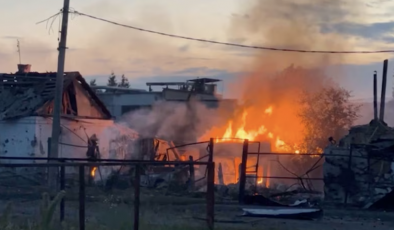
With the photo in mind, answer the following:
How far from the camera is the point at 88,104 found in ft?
118

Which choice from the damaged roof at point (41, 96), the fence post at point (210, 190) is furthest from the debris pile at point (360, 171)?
the damaged roof at point (41, 96)

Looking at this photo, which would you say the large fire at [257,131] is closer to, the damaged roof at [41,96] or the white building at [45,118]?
the white building at [45,118]

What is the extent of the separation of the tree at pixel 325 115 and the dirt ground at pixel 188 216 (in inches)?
1187

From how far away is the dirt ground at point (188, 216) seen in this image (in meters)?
14.2

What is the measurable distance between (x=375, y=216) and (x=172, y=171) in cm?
1011

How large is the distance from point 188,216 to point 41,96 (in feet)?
57.1

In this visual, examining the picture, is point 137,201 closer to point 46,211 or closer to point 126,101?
point 46,211

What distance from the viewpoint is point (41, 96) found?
1289 inches

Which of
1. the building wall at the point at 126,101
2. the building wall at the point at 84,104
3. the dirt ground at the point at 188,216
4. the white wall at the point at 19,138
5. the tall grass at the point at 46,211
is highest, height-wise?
the building wall at the point at 126,101

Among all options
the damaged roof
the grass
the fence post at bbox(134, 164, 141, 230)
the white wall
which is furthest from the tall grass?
the damaged roof

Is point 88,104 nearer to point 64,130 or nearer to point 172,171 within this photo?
point 64,130

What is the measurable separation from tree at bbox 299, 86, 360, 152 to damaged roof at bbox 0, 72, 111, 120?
1967cm

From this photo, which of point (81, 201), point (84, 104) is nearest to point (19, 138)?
point (84, 104)

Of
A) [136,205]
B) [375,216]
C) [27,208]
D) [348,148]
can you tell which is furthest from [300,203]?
[136,205]
